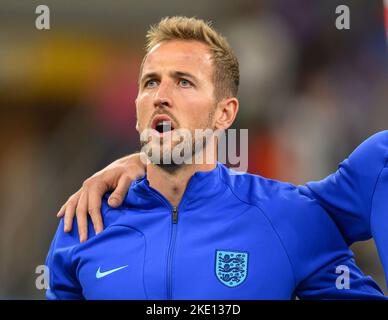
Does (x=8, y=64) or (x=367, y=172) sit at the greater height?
(x=8, y=64)

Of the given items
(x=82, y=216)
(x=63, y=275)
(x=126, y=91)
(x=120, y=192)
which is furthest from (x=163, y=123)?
(x=126, y=91)

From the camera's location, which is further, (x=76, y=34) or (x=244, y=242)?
(x=76, y=34)

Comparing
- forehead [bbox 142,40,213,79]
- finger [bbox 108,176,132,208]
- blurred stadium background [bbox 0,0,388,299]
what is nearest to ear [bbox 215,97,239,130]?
forehead [bbox 142,40,213,79]

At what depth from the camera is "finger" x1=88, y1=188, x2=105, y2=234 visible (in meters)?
1.95

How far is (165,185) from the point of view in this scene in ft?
6.46

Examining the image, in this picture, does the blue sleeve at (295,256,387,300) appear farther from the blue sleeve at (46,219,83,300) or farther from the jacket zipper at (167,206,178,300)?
the blue sleeve at (46,219,83,300)

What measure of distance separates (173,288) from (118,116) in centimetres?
300

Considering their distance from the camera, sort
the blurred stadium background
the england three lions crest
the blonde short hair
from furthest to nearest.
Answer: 1. the blurred stadium background
2. the blonde short hair
3. the england three lions crest

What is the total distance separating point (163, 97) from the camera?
1.94 meters

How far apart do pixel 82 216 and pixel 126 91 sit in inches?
112

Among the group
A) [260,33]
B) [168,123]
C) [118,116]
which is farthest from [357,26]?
[168,123]

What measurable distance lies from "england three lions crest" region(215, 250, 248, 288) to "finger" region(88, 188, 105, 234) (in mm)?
387

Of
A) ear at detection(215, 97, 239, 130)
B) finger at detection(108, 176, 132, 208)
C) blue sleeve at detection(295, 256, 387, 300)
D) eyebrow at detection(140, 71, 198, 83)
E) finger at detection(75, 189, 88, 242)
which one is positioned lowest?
blue sleeve at detection(295, 256, 387, 300)
